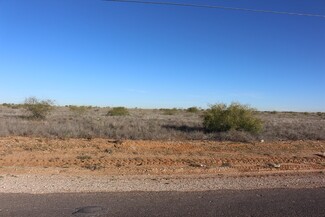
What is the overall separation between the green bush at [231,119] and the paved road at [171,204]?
18.9m

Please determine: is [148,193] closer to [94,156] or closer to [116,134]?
[94,156]

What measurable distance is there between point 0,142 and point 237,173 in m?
12.9

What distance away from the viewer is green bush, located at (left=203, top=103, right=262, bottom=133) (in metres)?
29.4

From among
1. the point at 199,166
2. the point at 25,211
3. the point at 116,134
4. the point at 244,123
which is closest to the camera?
the point at 25,211

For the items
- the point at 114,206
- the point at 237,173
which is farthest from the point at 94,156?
the point at 114,206

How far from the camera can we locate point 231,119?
2962cm

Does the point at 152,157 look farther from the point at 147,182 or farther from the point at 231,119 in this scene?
the point at 231,119

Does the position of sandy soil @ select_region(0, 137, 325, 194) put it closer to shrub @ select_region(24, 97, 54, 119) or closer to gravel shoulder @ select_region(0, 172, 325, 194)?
gravel shoulder @ select_region(0, 172, 325, 194)

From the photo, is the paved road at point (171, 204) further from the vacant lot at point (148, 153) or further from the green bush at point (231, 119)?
the green bush at point (231, 119)

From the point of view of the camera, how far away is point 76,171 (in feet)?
47.5

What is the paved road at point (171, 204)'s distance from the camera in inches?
326

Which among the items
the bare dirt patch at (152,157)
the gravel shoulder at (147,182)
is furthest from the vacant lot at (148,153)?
the gravel shoulder at (147,182)

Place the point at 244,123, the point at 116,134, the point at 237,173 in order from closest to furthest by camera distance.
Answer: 1. the point at 237,173
2. the point at 116,134
3. the point at 244,123

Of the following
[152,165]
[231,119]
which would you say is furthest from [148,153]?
[231,119]
